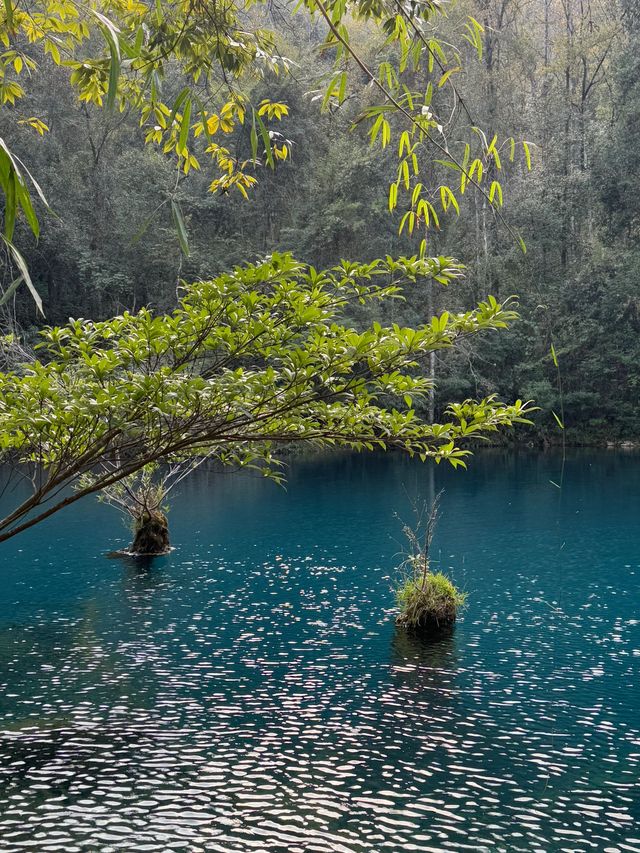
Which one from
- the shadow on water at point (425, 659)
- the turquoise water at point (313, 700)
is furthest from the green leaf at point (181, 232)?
the shadow on water at point (425, 659)

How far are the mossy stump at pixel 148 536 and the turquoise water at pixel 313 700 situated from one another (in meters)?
0.52

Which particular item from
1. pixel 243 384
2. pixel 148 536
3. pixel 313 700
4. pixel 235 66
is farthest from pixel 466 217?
pixel 235 66

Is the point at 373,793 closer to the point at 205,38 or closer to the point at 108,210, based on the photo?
the point at 205,38

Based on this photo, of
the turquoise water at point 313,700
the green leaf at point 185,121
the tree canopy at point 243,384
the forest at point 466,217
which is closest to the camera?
the green leaf at point 185,121

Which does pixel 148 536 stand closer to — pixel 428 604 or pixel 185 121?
pixel 428 604

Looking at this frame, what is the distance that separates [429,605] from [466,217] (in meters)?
33.6

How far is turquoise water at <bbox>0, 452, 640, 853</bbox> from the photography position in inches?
259

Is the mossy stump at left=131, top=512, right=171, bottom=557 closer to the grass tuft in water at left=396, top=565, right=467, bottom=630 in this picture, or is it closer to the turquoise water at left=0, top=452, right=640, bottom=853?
the turquoise water at left=0, top=452, right=640, bottom=853

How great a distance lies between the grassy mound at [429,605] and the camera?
12008 millimetres

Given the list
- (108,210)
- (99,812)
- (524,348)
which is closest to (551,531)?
(99,812)

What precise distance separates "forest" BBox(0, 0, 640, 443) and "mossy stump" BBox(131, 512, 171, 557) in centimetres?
1999

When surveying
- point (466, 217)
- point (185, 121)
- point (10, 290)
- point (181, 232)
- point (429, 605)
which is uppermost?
point (466, 217)

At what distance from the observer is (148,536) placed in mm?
17672

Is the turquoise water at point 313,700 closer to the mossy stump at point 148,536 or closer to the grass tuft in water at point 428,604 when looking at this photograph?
the grass tuft in water at point 428,604
